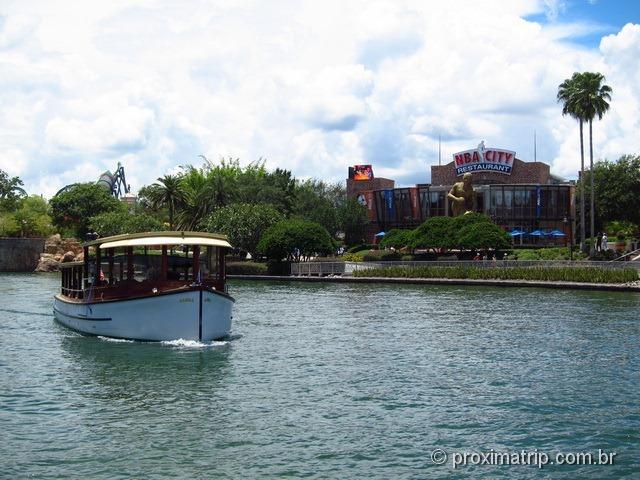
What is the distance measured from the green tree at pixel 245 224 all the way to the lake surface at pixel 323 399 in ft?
152

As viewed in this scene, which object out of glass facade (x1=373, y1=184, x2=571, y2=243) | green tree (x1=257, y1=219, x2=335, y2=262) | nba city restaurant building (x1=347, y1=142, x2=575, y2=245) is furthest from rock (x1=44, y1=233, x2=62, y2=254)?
glass facade (x1=373, y1=184, x2=571, y2=243)

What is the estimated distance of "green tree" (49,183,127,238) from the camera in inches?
4318

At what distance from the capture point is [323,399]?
1916 cm

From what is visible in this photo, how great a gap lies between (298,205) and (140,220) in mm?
25815

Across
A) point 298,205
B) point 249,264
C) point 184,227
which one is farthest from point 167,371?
point 298,205

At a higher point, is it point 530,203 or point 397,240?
point 530,203

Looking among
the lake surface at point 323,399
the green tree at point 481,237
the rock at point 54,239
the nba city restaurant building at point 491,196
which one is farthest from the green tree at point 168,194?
the lake surface at point 323,399

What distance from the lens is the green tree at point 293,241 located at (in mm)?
75750

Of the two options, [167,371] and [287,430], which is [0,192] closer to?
[167,371]

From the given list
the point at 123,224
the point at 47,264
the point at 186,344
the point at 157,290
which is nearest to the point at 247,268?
the point at 123,224

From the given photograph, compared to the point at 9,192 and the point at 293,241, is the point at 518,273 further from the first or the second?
the point at 9,192

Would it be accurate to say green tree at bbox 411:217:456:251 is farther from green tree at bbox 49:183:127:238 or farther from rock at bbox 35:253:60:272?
green tree at bbox 49:183:127:238

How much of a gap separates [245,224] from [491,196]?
1390 inches

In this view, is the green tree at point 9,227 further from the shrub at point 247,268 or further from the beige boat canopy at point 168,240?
the beige boat canopy at point 168,240
